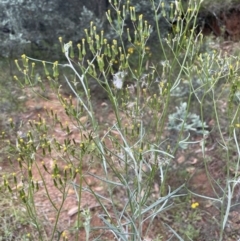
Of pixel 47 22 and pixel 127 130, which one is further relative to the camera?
pixel 47 22

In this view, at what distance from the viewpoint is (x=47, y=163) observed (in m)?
3.34

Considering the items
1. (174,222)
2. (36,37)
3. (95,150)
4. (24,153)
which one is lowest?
(174,222)

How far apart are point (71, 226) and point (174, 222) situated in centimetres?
64

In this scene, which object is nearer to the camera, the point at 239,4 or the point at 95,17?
the point at 95,17

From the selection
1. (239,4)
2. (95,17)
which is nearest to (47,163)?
(95,17)

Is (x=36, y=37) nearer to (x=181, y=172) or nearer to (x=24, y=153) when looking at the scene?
(x=181, y=172)

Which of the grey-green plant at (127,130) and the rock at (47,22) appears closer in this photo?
the grey-green plant at (127,130)

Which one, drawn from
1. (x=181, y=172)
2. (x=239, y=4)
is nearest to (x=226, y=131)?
(x=181, y=172)

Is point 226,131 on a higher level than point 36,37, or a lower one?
lower

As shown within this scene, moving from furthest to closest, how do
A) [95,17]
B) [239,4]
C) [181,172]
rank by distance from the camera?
[239,4]
[95,17]
[181,172]

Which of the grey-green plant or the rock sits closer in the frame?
the grey-green plant

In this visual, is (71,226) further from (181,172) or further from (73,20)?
(73,20)

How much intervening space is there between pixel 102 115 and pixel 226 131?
95 cm

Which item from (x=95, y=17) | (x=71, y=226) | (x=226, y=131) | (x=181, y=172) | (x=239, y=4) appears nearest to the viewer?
(x=71, y=226)
